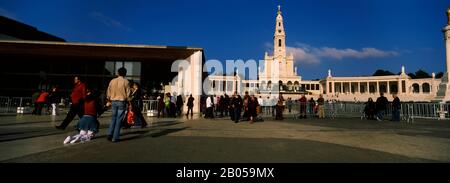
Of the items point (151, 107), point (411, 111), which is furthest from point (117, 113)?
point (411, 111)

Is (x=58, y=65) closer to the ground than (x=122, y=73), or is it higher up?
higher up

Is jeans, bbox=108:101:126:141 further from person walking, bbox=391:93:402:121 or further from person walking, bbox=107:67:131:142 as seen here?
person walking, bbox=391:93:402:121

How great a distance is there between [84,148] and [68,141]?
954 mm

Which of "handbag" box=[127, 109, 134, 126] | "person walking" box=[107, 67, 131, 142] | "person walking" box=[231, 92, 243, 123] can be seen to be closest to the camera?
"person walking" box=[107, 67, 131, 142]

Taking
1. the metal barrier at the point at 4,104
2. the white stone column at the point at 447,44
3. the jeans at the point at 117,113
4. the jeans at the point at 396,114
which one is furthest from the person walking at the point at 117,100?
the white stone column at the point at 447,44

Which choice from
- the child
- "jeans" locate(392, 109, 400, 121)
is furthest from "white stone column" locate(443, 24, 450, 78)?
the child

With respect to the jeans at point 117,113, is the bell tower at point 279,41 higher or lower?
higher

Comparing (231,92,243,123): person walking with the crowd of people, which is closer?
the crowd of people

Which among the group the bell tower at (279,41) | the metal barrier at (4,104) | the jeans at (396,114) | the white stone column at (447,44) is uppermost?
the bell tower at (279,41)

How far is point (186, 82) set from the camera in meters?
22.2

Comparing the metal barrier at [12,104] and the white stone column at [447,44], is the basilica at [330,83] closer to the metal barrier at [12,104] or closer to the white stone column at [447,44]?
the white stone column at [447,44]
